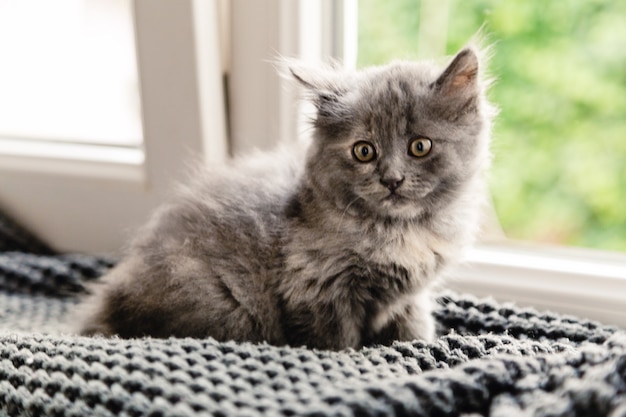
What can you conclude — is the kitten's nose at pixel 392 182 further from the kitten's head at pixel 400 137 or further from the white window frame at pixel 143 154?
the white window frame at pixel 143 154

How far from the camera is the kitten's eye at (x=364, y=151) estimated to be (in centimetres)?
101

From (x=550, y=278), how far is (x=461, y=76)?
427mm

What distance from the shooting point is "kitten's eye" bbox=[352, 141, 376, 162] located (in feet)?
3.32

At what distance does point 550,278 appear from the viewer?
118 centimetres

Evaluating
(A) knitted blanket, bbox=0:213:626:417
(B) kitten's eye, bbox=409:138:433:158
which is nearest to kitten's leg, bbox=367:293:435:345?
(A) knitted blanket, bbox=0:213:626:417

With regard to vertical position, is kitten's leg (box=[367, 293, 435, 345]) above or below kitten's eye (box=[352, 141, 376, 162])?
below

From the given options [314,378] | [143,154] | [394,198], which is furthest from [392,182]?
[143,154]

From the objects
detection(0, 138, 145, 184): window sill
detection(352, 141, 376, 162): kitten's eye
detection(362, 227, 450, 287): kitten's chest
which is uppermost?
detection(352, 141, 376, 162): kitten's eye

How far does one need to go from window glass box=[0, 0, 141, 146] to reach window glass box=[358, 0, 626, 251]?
20.7 inches

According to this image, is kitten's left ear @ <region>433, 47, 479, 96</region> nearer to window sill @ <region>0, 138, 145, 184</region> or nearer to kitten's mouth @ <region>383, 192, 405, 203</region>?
kitten's mouth @ <region>383, 192, 405, 203</region>

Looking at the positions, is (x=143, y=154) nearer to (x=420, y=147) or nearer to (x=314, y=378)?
(x=420, y=147)

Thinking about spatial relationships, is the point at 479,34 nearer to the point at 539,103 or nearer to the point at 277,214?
the point at 539,103

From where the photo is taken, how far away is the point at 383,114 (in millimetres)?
1005

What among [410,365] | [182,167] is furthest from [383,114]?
[182,167]
